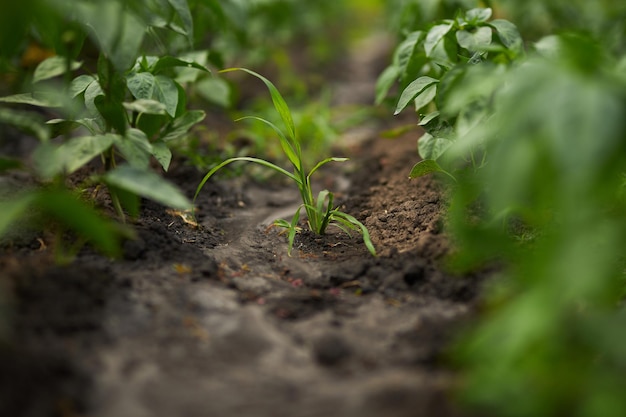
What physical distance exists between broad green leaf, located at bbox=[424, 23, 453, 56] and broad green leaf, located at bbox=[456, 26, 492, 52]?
0.17ft

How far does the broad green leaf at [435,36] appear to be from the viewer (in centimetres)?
216

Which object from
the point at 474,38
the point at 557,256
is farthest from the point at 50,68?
the point at 557,256

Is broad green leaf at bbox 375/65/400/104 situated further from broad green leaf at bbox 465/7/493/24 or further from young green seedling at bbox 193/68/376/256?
young green seedling at bbox 193/68/376/256

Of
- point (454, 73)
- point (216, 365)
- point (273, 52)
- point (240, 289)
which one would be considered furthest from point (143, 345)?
point (273, 52)

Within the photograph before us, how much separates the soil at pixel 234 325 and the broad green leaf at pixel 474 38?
0.64 meters

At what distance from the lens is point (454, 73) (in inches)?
65.8

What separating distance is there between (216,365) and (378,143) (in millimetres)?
2423

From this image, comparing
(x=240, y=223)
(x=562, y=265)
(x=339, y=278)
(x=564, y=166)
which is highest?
(x=564, y=166)

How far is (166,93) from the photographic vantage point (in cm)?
210

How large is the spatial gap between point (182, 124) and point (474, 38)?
3.94ft

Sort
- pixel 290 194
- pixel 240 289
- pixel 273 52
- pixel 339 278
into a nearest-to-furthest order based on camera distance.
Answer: pixel 240 289 → pixel 339 278 → pixel 290 194 → pixel 273 52

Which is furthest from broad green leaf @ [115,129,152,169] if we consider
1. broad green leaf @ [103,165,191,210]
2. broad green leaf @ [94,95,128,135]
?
broad green leaf @ [103,165,191,210]

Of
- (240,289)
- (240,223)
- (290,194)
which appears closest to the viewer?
(240,289)

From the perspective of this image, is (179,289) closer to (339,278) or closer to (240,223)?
(339,278)
